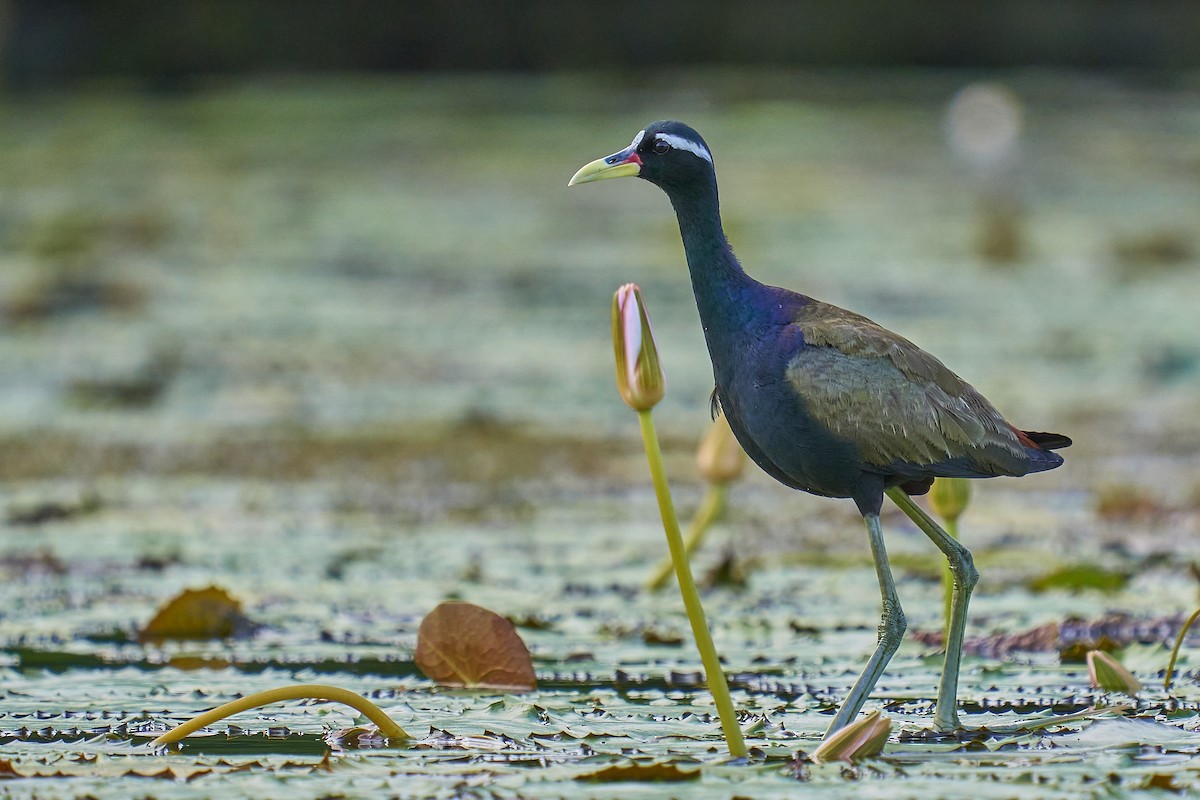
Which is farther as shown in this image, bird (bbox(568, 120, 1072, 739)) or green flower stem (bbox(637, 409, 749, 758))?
bird (bbox(568, 120, 1072, 739))

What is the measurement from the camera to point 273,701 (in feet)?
10.4

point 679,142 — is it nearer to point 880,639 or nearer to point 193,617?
point 880,639

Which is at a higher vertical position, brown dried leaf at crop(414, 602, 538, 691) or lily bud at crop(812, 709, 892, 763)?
brown dried leaf at crop(414, 602, 538, 691)

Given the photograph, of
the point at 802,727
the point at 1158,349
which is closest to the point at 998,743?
the point at 802,727

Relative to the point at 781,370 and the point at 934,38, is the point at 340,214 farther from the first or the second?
the point at 934,38

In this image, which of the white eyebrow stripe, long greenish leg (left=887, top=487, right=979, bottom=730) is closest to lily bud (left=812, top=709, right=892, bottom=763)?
long greenish leg (left=887, top=487, right=979, bottom=730)

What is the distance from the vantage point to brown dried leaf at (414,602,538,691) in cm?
384

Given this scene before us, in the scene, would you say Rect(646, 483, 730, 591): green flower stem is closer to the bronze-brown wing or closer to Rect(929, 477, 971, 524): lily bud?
Rect(929, 477, 971, 524): lily bud

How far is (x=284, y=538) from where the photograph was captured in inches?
223

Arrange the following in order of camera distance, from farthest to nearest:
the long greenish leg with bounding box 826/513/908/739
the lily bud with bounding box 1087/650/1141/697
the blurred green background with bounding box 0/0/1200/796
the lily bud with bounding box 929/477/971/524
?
the blurred green background with bounding box 0/0/1200/796
the lily bud with bounding box 929/477/971/524
the lily bud with bounding box 1087/650/1141/697
the long greenish leg with bounding box 826/513/908/739

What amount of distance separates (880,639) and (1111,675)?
0.58 m

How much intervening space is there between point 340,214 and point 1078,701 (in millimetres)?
10074

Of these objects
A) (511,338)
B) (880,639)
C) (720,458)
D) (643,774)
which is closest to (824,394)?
(880,639)

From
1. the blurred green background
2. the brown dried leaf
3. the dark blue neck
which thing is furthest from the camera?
the blurred green background
